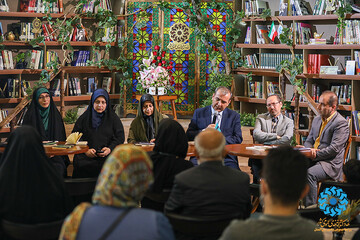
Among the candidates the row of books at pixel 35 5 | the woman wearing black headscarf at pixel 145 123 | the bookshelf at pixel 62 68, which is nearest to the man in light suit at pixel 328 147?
the woman wearing black headscarf at pixel 145 123

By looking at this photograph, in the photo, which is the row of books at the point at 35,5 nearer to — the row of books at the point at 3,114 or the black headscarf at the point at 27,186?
the row of books at the point at 3,114

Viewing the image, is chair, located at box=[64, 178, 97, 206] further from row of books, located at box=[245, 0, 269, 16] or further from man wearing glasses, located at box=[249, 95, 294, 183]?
row of books, located at box=[245, 0, 269, 16]

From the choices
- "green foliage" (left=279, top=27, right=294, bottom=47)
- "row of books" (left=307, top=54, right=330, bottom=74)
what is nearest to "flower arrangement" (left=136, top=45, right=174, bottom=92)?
"green foliage" (left=279, top=27, right=294, bottom=47)

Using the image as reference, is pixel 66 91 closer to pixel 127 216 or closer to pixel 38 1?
pixel 38 1

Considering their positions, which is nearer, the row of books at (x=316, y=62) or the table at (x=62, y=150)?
the table at (x=62, y=150)

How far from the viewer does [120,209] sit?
7.49ft

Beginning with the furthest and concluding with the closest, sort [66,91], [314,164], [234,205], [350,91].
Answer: [66,91], [350,91], [314,164], [234,205]

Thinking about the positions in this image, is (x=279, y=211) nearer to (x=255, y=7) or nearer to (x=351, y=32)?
(x=351, y=32)

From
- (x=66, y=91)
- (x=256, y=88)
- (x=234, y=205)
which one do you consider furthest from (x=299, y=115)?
(x=234, y=205)

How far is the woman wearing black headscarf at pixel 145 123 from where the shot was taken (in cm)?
615

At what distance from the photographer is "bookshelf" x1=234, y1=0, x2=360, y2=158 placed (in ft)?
25.5

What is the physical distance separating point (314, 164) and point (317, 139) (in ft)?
0.93

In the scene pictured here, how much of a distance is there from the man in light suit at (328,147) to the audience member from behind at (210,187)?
2620mm

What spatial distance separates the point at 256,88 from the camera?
915 cm
